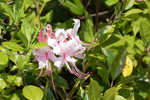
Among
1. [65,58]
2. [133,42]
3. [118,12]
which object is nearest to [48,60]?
[65,58]

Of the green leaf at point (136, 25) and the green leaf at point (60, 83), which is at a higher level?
the green leaf at point (136, 25)

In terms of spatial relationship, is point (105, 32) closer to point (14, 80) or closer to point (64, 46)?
point (64, 46)

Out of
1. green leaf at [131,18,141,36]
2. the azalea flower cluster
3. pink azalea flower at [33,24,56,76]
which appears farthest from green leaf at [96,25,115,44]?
green leaf at [131,18,141,36]

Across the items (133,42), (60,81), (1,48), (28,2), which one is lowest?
(60,81)

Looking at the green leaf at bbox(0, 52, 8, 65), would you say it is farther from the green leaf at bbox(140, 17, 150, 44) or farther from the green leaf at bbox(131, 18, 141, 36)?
the green leaf at bbox(131, 18, 141, 36)

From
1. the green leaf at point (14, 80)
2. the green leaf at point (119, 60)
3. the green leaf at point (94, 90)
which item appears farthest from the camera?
the green leaf at point (14, 80)

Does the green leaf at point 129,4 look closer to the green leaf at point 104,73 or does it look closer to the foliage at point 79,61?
the foliage at point 79,61

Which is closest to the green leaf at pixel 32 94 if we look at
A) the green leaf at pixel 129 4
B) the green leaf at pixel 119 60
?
the green leaf at pixel 119 60

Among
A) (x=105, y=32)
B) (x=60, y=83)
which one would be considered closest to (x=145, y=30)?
(x=105, y=32)

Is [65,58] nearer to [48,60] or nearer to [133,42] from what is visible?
[48,60]

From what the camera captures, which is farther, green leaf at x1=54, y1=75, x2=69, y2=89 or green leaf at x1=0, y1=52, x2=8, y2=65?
green leaf at x1=54, y1=75, x2=69, y2=89

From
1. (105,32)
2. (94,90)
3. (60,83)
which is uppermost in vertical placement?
(105,32)
